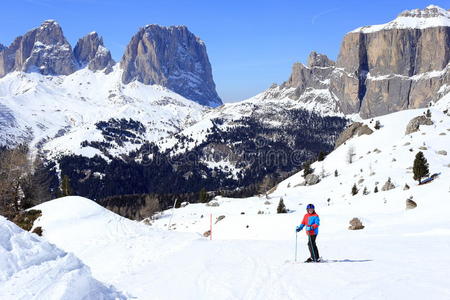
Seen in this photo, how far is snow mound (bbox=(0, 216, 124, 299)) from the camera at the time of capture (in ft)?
31.4

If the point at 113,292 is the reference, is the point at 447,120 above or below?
above

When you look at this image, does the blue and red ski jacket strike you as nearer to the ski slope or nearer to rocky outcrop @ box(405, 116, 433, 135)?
the ski slope

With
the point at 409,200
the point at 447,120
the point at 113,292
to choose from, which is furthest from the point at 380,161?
the point at 113,292

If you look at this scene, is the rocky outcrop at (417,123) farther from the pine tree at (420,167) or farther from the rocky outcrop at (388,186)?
the pine tree at (420,167)

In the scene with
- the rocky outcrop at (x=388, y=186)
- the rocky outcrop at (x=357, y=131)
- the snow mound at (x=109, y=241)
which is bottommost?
the snow mound at (x=109, y=241)

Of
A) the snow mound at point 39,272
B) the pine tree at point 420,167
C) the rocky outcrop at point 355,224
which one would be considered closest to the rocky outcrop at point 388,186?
the pine tree at point 420,167

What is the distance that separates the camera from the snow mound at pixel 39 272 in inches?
376

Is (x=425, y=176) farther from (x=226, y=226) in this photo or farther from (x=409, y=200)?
(x=226, y=226)

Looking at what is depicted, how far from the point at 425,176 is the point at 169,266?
46820 mm

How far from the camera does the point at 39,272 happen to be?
1092 centimetres

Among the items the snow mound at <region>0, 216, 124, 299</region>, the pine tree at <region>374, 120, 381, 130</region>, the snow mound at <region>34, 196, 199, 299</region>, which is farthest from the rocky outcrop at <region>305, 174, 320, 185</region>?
the snow mound at <region>0, 216, 124, 299</region>

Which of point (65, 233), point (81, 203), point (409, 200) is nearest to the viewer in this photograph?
point (65, 233)

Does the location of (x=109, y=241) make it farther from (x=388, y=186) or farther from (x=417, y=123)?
(x=417, y=123)

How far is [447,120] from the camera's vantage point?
285 ft
